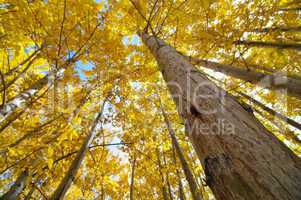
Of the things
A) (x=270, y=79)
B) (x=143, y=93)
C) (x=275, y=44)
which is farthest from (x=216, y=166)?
(x=143, y=93)

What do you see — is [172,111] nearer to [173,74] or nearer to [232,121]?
[173,74]

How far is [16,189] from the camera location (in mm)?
2352

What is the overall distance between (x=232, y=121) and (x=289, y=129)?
668 centimetres

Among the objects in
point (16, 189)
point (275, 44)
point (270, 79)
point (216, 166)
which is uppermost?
point (275, 44)

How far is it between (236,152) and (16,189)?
10.4ft

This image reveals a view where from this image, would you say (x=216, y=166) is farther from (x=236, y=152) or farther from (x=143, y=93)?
(x=143, y=93)

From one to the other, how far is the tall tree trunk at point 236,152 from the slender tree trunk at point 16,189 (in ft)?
9.50

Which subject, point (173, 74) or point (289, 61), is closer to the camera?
point (173, 74)

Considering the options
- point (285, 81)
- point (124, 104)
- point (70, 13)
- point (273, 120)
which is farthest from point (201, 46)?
point (273, 120)

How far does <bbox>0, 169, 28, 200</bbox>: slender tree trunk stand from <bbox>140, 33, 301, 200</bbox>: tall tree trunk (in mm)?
2894

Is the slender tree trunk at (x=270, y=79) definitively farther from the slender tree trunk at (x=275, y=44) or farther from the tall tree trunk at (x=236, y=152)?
the tall tree trunk at (x=236, y=152)

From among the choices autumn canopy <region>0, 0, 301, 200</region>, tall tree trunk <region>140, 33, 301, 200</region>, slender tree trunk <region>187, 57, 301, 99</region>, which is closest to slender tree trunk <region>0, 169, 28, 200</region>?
autumn canopy <region>0, 0, 301, 200</region>

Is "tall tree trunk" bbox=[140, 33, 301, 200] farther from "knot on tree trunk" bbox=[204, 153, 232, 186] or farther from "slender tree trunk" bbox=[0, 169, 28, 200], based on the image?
"slender tree trunk" bbox=[0, 169, 28, 200]

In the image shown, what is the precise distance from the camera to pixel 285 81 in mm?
2705
